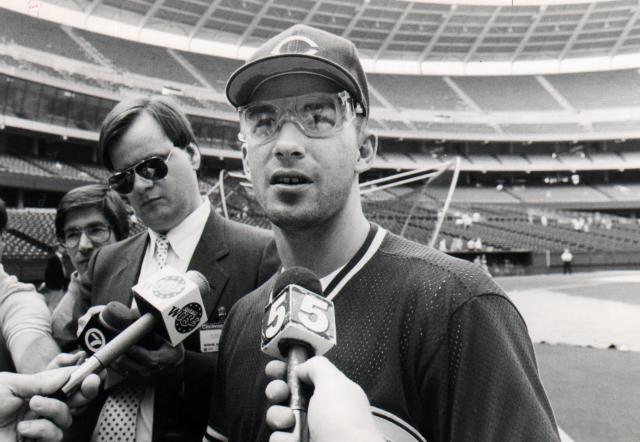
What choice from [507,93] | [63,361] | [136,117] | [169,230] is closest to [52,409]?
[63,361]

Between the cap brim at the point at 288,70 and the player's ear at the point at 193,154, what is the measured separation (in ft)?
3.38

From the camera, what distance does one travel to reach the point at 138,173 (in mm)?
2441

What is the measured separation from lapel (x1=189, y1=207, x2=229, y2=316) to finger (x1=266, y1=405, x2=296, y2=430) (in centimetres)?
142

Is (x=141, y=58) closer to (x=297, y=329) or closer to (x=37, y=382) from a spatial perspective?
(x=37, y=382)

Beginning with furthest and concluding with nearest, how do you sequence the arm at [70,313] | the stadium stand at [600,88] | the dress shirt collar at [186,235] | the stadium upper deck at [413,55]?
the stadium stand at [600,88] < the stadium upper deck at [413,55] < the dress shirt collar at [186,235] < the arm at [70,313]

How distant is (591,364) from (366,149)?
5868 mm

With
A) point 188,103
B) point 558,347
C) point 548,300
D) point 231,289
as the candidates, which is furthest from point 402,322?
point 188,103

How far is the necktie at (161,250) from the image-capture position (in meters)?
2.54

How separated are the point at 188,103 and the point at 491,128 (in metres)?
23.1

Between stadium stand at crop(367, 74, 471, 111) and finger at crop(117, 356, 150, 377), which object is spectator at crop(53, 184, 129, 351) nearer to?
finger at crop(117, 356, 150, 377)

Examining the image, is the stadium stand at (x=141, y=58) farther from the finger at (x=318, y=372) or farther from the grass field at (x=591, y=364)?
the finger at (x=318, y=372)

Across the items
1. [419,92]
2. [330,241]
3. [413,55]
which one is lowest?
[330,241]

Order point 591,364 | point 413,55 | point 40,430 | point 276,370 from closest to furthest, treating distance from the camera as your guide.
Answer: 1. point 276,370
2. point 40,430
3. point 591,364
4. point 413,55

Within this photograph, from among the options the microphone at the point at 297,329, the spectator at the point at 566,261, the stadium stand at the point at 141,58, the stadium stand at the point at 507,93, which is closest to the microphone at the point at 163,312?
the microphone at the point at 297,329
